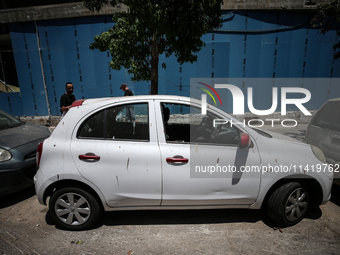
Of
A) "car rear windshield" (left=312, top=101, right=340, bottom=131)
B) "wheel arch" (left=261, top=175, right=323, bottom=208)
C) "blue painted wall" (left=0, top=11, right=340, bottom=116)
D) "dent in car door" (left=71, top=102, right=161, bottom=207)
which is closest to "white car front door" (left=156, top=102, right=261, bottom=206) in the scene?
"dent in car door" (left=71, top=102, right=161, bottom=207)

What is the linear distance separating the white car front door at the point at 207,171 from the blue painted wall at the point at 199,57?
7.08 meters

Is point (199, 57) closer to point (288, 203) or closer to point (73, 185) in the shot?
point (288, 203)

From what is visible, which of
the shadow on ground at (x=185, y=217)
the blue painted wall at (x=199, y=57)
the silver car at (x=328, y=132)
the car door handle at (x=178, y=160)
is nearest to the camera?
the car door handle at (x=178, y=160)

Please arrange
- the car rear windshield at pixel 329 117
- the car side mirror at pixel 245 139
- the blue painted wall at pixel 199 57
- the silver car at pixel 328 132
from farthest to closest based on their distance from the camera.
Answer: the blue painted wall at pixel 199 57
the car rear windshield at pixel 329 117
the silver car at pixel 328 132
the car side mirror at pixel 245 139

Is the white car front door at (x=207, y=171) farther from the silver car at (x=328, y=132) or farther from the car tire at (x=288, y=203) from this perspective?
the silver car at (x=328, y=132)

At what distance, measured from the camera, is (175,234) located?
2609 mm

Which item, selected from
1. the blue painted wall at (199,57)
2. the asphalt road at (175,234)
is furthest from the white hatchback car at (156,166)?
the blue painted wall at (199,57)

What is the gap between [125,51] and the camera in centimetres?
503

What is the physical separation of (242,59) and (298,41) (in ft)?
9.31

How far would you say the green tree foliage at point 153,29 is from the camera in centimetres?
416

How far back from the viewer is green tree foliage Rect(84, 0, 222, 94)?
164 inches

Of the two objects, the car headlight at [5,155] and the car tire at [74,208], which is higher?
the car headlight at [5,155]

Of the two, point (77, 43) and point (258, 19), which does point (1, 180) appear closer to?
point (77, 43)

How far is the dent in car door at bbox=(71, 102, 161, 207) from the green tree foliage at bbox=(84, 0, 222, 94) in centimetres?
265
